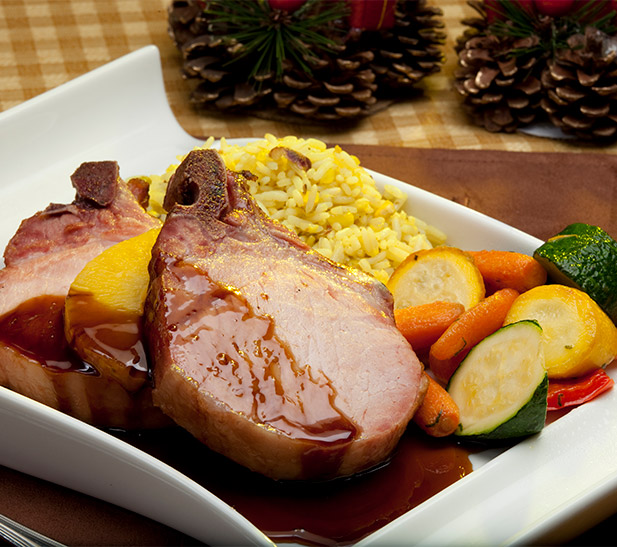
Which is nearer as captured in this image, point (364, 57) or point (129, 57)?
point (129, 57)

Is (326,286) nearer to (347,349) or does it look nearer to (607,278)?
(347,349)

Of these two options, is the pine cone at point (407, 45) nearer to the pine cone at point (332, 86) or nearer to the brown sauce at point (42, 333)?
the pine cone at point (332, 86)

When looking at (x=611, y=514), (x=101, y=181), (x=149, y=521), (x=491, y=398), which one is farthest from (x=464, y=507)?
(x=101, y=181)

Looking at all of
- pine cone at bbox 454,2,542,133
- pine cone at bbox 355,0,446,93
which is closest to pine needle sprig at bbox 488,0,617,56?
pine cone at bbox 454,2,542,133

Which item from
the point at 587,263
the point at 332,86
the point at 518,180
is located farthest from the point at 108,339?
the point at 332,86

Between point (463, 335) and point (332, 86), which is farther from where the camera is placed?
point (332, 86)


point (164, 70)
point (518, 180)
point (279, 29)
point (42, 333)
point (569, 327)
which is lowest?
point (518, 180)

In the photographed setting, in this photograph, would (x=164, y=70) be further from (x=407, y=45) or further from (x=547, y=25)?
(x=547, y=25)
